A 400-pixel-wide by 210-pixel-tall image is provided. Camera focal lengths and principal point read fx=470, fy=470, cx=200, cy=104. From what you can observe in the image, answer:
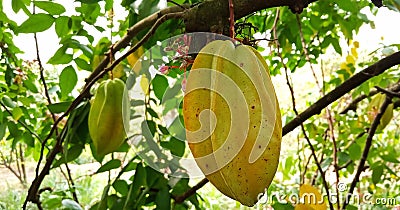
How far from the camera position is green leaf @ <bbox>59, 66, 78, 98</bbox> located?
35.0 inches

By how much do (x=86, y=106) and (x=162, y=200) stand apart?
214 millimetres

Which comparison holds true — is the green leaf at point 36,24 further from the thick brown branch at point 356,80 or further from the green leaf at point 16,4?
the thick brown branch at point 356,80

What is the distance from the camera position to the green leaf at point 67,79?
2.92 feet

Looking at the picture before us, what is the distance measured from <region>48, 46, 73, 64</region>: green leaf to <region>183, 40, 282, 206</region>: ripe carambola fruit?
0.53 meters

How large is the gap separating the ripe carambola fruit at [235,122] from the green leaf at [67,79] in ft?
1.83

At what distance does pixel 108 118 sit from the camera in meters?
0.68

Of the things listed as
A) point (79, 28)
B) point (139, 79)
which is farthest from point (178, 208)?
point (79, 28)

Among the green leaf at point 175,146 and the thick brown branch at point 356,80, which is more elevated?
the thick brown branch at point 356,80

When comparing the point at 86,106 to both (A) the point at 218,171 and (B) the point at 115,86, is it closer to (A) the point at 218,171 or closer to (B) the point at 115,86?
(B) the point at 115,86

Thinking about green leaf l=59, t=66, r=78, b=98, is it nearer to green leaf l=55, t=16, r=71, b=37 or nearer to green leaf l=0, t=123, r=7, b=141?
green leaf l=55, t=16, r=71, b=37

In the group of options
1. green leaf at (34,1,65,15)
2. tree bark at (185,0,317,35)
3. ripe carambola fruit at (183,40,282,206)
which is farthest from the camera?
green leaf at (34,1,65,15)

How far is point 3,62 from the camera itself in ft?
4.00

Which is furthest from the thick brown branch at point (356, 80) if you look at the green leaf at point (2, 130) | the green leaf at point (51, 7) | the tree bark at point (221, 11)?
the green leaf at point (2, 130)

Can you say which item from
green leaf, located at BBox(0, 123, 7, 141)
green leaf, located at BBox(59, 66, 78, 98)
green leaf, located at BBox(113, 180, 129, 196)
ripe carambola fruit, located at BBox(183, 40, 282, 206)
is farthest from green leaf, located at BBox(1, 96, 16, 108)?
ripe carambola fruit, located at BBox(183, 40, 282, 206)
